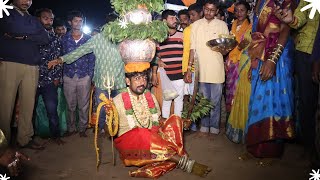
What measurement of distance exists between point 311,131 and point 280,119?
0.61 m

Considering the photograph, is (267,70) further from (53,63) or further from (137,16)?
(53,63)

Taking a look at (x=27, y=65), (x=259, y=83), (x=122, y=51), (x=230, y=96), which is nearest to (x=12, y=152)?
(x=122, y=51)

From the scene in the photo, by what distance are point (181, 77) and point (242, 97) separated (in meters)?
1.42

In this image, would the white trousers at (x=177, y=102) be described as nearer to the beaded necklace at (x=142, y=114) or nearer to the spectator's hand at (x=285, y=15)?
the beaded necklace at (x=142, y=114)

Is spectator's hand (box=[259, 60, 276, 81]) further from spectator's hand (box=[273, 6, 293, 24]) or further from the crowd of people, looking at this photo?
spectator's hand (box=[273, 6, 293, 24])

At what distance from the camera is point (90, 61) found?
603cm

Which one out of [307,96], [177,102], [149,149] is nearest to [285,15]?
[307,96]

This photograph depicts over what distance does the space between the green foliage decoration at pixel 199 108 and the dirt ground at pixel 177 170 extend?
505 mm

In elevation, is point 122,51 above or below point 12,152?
above

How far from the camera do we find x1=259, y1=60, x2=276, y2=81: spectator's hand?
4371 mm

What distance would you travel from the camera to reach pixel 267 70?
4383 millimetres

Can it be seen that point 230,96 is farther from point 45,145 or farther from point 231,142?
point 45,145

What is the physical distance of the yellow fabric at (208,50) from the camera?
19.0 ft

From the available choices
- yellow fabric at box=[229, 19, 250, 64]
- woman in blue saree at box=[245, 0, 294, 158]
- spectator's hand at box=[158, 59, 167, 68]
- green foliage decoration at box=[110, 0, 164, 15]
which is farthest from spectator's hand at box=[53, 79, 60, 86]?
woman in blue saree at box=[245, 0, 294, 158]
